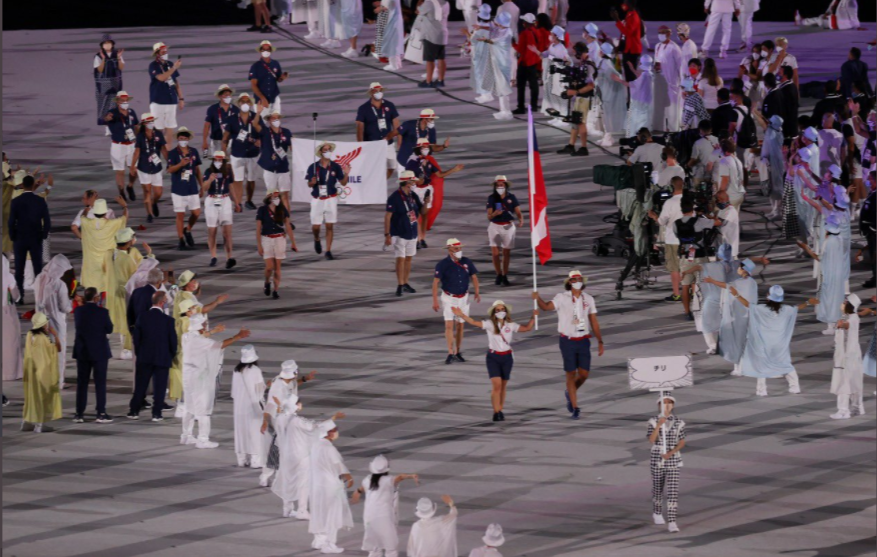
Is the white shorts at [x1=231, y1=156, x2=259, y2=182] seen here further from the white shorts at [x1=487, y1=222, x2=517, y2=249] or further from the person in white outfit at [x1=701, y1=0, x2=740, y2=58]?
the person in white outfit at [x1=701, y1=0, x2=740, y2=58]

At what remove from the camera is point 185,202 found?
27.0m

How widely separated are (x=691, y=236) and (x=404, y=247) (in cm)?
409

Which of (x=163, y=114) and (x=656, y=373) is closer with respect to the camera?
(x=656, y=373)

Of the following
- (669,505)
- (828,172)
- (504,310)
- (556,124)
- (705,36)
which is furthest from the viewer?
(705,36)

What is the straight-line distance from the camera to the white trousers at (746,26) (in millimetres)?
35875

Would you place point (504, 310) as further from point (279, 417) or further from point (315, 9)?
point (315, 9)

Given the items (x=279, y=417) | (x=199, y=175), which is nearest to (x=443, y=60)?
(x=199, y=175)

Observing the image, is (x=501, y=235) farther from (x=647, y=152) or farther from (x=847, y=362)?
(x=847, y=362)

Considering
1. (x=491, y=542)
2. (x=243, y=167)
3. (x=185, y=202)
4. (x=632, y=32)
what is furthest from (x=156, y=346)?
(x=632, y=32)

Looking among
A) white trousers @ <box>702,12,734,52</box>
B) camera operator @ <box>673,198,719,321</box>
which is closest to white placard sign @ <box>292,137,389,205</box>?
camera operator @ <box>673,198,719,321</box>

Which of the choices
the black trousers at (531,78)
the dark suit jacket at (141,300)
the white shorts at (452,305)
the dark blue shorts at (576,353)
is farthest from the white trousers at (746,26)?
the dark suit jacket at (141,300)

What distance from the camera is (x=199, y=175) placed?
2683cm

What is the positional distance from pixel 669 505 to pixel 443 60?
17739 millimetres

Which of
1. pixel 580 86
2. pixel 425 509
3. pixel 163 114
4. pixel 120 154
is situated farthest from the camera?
pixel 580 86
